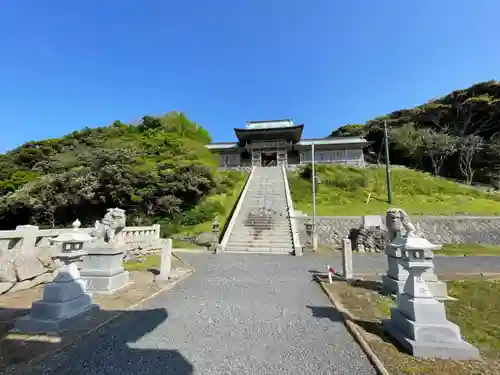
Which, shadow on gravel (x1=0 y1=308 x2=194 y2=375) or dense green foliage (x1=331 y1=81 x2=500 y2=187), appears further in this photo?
dense green foliage (x1=331 y1=81 x2=500 y2=187)

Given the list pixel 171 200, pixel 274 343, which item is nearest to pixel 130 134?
pixel 171 200

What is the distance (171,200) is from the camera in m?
17.9

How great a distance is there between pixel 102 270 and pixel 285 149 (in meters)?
29.5

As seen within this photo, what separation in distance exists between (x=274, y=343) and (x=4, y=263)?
6.11m

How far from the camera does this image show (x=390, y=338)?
130 inches

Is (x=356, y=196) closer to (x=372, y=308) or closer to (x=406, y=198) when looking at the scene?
(x=406, y=198)

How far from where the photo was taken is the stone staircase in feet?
41.5

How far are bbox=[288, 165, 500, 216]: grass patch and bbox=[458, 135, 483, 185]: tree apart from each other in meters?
11.2

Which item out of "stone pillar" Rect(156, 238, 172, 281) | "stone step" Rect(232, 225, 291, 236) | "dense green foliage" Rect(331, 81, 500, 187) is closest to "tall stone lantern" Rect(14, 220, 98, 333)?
"stone pillar" Rect(156, 238, 172, 281)

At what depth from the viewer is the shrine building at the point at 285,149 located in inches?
1273

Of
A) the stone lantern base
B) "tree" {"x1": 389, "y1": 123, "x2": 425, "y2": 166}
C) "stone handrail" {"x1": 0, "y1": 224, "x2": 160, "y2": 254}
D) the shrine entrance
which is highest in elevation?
"tree" {"x1": 389, "y1": 123, "x2": 425, "y2": 166}

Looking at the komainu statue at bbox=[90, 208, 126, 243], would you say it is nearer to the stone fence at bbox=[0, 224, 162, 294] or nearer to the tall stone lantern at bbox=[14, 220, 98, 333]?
the stone fence at bbox=[0, 224, 162, 294]

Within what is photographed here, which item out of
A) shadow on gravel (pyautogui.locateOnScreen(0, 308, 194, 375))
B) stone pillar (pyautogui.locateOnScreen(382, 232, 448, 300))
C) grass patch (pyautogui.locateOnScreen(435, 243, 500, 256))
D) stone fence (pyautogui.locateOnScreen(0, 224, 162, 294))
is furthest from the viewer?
grass patch (pyautogui.locateOnScreen(435, 243, 500, 256))

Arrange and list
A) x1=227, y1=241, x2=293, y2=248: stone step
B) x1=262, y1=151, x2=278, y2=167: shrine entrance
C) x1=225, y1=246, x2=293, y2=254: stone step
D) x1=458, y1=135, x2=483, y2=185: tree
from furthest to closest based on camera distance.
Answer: x1=262, y1=151, x2=278, y2=167: shrine entrance → x1=458, y1=135, x2=483, y2=185: tree → x1=227, y1=241, x2=293, y2=248: stone step → x1=225, y1=246, x2=293, y2=254: stone step
